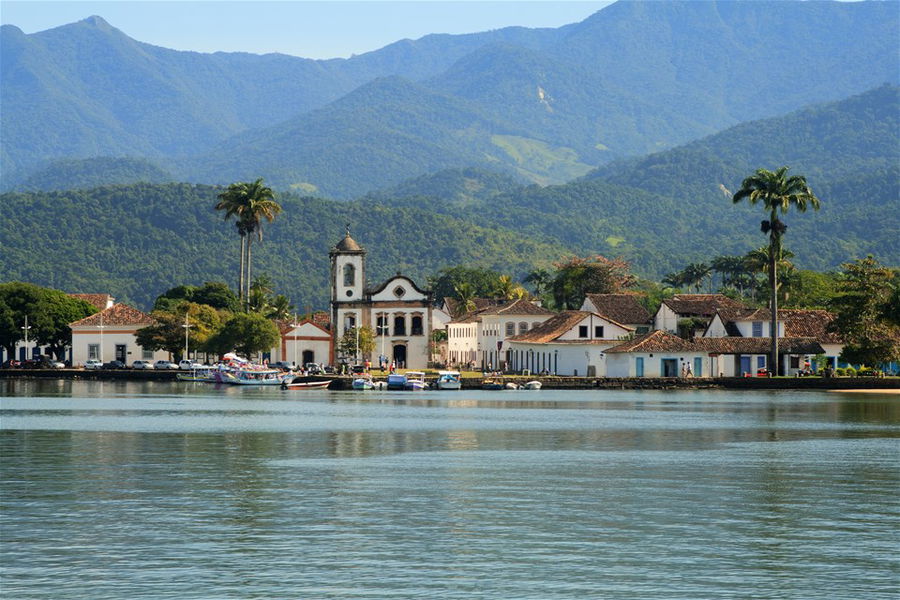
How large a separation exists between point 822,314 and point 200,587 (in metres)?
107

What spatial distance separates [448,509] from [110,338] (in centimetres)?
12537

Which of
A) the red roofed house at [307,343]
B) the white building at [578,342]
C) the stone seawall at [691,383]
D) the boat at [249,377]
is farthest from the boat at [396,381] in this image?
the red roofed house at [307,343]

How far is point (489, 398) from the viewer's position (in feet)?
352

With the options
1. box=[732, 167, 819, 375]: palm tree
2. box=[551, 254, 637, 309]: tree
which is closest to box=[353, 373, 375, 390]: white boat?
box=[732, 167, 819, 375]: palm tree

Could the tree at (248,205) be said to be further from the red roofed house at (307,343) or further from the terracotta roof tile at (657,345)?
the terracotta roof tile at (657,345)

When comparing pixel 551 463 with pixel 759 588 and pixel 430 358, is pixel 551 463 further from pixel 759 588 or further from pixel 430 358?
pixel 430 358

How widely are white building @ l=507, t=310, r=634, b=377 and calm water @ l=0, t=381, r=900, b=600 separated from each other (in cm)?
5144

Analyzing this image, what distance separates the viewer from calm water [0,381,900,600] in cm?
2866

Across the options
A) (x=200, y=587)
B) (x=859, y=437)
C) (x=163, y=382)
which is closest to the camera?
(x=200, y=587)

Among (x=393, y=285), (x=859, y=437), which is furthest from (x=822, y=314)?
(x=859, y=437)

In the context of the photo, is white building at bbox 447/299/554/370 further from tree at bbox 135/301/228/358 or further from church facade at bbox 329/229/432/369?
tree at bbox 135/301/228/358

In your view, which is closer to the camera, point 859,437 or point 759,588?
point 759,588

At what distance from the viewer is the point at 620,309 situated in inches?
5620

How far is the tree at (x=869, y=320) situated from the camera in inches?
4439
